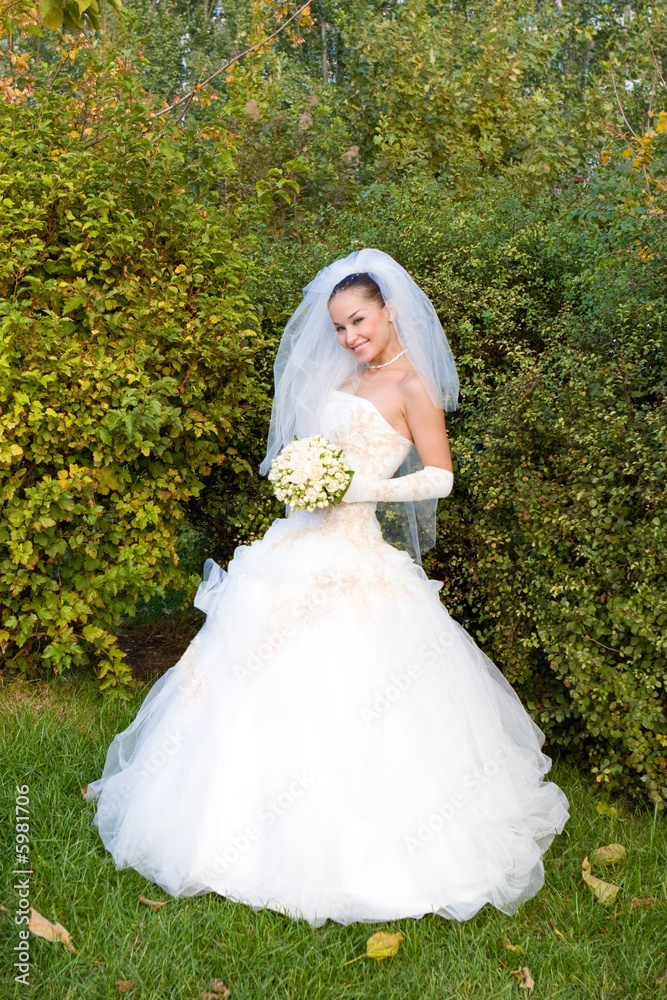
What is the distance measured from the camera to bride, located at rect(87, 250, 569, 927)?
9.50 feet

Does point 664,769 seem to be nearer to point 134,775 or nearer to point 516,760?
point 516,760

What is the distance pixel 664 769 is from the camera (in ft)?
11.2

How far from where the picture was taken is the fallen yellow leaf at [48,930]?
107 inches

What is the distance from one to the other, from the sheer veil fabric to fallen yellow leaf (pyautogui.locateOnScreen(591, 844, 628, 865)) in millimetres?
1381

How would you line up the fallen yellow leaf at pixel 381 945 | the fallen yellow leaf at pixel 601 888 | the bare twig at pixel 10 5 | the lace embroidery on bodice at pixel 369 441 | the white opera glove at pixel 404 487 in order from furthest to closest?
the bare twig at pixel 10 5 → the lace embroidery on bodice at pixel 369 441 → the white opera glove at pixel 404 487 → the fallen yellow leaf at pixel 601 888 → the fallen yellow leaf at pixel 381 945

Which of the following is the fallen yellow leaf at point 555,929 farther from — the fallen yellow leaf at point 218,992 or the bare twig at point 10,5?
the bare twig at point 10,5

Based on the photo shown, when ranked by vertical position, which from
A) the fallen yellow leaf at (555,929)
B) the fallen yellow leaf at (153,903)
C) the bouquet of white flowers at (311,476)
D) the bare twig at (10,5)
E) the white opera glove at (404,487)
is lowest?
the fallen yellow leaf at (555,929)

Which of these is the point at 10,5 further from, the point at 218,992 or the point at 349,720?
the point at 218,992

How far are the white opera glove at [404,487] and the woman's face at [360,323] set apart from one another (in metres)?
0.57

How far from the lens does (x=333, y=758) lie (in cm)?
296

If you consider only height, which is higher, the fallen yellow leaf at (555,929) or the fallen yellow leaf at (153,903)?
the fallen yellow leaf at (153,903)

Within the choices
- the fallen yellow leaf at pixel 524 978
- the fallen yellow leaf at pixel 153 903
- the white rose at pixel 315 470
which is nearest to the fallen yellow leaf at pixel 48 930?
the fallen yellow leaf at pixel 153 903

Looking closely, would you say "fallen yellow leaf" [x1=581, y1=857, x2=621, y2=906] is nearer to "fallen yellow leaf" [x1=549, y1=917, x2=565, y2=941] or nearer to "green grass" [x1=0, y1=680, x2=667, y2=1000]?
"green grass" [x1=0, y1=680, x2=667, y2=1000]

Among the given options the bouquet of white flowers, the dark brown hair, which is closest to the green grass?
the bouquet of white flowers
